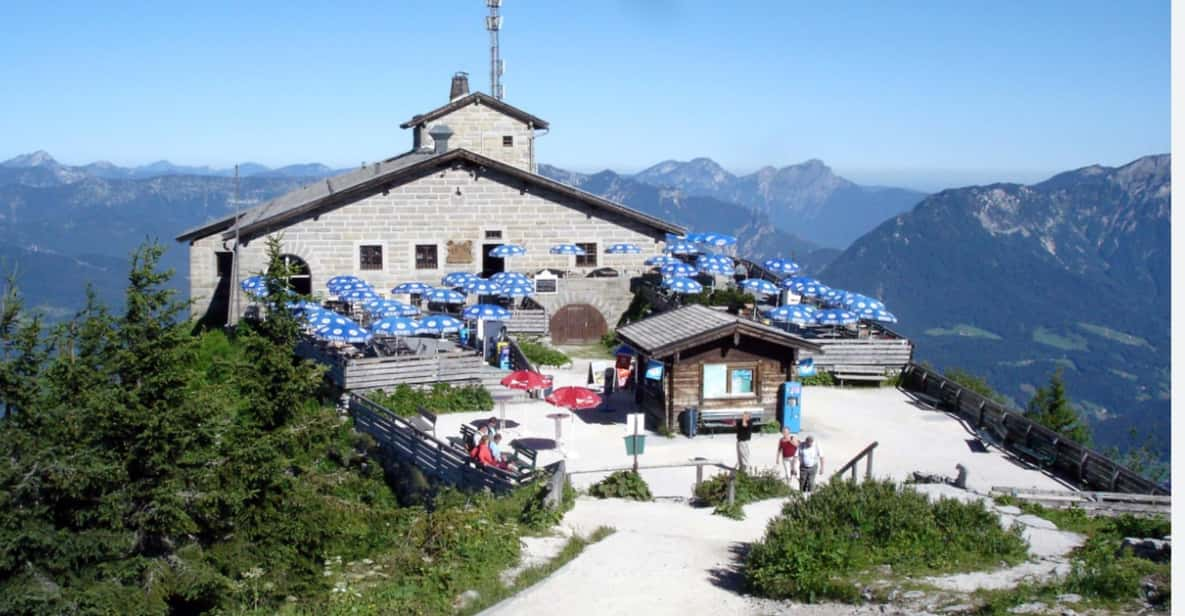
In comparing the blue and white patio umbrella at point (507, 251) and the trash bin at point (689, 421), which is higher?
the blue and white patio umbrella at point (507, 251)

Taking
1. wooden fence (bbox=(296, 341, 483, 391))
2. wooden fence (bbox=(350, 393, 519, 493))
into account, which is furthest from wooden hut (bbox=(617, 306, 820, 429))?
wooden fence (bbox=(296, 341, 483, 391))

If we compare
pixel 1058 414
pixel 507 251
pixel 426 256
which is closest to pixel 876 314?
pixel 1058 414

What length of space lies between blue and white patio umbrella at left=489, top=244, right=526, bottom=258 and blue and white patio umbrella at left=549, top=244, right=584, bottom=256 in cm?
153

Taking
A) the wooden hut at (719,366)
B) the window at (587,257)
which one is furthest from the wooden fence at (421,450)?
the window at (587,257)

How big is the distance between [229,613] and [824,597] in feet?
24.0

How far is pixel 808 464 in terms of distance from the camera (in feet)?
68.2

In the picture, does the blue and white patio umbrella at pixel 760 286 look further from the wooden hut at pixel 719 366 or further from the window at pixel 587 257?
the wooden hut at pixel 719 366

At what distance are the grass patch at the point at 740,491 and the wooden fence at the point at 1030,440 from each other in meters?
5.84

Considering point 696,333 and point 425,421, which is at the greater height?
point 696,333

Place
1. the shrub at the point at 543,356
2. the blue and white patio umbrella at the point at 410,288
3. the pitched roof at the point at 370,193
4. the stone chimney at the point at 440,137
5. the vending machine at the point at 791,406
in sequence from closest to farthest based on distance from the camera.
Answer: the vending machine at the point at 791,406 < the shrub at the point at 543,356 < the blue and white patio umbrella at the point at 410,288 < the pitched roof at the point at 370,193 < the stone chimney at the point at 440,137

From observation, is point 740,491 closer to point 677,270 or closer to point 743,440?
point 743,440

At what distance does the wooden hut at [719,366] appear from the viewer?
81.8 ft

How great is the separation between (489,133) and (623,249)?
1626 centimetres

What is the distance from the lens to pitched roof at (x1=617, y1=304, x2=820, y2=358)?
24.7m
